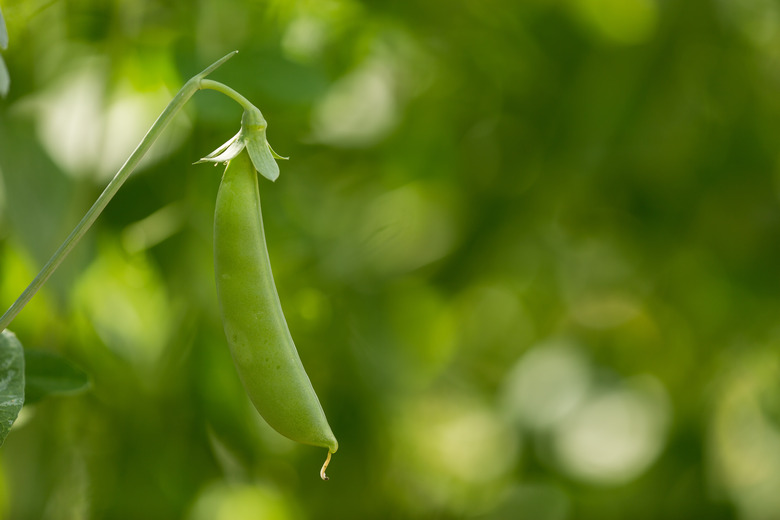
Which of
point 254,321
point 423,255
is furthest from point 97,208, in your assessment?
point 423,255

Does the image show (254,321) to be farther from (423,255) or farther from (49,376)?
(423,255)

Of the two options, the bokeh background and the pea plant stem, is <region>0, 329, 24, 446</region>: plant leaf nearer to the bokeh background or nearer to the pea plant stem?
the pea plant stem

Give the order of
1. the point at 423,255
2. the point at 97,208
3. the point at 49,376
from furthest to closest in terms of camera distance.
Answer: the point at 423,255 → the point at 49,376 → the point at 97,208

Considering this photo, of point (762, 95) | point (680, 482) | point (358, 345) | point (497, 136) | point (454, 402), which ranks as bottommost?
point (454, 402)

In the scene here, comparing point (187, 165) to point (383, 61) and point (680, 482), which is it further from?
point (680, 482)

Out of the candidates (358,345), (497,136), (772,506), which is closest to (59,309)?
(358,345)
